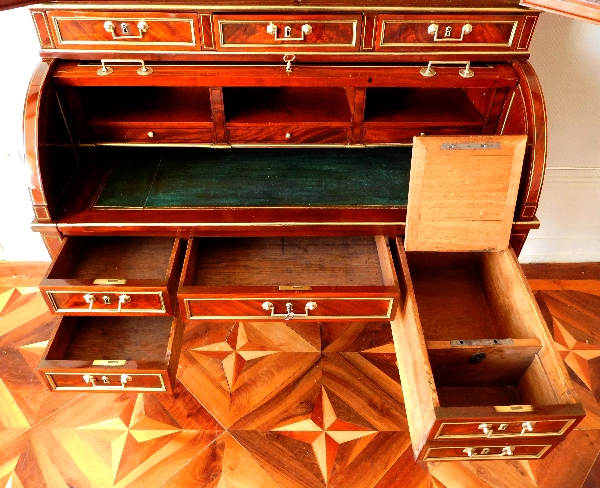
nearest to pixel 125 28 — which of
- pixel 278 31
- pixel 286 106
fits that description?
pixel 278 31

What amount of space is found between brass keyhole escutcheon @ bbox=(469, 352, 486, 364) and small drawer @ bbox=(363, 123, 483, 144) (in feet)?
1.96

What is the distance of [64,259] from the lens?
1.34 m

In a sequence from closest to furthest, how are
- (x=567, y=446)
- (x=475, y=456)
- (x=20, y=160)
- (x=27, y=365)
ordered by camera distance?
1. (x=475, y=456)
2. (x=567, y=446)
3. (x=27, y=365)
4. (x=20, y=160)

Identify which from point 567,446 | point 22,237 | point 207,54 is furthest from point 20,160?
point 567,446

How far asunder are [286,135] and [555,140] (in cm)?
111

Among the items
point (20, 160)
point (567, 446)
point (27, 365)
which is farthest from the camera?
point (20, 160)

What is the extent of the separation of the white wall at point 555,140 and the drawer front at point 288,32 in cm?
79

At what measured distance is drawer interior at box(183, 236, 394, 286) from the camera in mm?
1388

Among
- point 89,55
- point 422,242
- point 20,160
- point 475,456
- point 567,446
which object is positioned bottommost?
point 567,446

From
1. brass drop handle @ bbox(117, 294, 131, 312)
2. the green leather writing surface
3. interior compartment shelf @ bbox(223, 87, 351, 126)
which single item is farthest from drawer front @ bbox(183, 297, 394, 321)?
interior compartment shelf @ bbox(223, 87, 351, 126)

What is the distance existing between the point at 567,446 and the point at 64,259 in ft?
5.21

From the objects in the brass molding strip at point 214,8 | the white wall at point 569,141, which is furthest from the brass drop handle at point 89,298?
the white wall at point 569,141

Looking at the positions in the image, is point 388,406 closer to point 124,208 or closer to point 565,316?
point 565,316

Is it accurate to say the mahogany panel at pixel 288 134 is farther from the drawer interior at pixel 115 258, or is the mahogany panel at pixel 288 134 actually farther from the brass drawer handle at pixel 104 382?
the brass drawer handle at pixel 104 382
